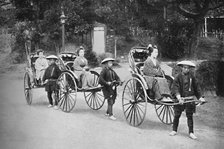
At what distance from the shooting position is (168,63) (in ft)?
30.2

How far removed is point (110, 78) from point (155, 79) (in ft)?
3.49

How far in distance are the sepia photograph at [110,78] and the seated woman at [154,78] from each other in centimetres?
2

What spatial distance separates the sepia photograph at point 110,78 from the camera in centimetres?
502

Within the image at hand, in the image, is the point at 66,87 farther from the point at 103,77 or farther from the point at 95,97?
the point at 103,77

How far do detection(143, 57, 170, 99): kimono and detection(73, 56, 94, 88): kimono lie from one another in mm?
1534

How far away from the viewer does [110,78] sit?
7320 mm

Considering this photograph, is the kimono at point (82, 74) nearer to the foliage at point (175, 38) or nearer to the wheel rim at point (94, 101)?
the wheel rim at point (94, 101)

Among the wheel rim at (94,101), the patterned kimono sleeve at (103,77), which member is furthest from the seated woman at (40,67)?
the patterned kimono sleeve at (103,77)

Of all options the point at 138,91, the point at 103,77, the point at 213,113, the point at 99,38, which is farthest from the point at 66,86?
the point at 99,38

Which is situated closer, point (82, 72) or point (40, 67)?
point (82, 72)

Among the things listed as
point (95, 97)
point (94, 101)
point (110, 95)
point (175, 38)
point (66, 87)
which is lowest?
point (94, 101)

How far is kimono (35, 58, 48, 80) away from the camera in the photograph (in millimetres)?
8547

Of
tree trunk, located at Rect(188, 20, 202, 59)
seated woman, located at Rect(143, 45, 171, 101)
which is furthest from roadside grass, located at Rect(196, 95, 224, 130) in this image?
tree trunk, located at Rect(188, 20, 202, 59)

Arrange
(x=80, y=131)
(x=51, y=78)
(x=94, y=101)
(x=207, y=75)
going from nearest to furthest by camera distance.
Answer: (x=80, y=131) < (x=51, y=78) < (x=94, y=101) < (x=207, y=75)
